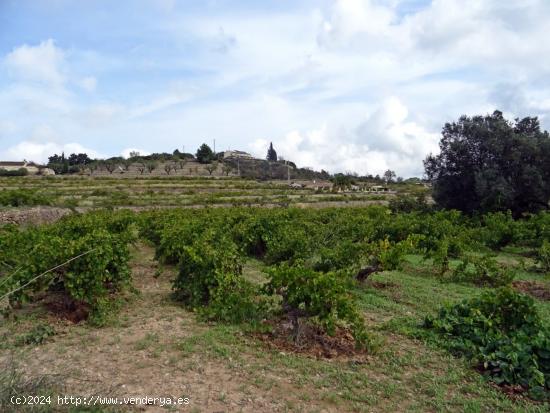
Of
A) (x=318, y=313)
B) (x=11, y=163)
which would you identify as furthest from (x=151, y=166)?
(x=318, y=313)

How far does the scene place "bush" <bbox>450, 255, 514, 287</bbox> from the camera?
30.9ft

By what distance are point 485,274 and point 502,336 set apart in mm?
5078

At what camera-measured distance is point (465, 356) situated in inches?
201

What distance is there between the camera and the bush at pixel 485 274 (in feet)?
30.9

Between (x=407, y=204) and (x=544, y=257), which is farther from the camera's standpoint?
(x=407, y=204)

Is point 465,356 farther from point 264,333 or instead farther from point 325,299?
point 264,333

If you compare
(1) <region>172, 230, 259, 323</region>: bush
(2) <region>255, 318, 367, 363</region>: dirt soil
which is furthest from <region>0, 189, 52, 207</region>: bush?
(2) <region>255, 318, 367, 363</region>: dirt soil

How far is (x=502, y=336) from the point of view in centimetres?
509

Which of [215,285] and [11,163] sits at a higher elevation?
[11,163]

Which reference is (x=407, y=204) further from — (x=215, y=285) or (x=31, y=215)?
(x=215, y=285)

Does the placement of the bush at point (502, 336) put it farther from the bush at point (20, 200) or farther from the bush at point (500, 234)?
the bush at point (20, 200)

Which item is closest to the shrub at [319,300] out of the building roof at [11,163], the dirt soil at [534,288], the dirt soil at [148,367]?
the dirt soil at [148,367]

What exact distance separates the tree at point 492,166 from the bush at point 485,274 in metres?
12.0

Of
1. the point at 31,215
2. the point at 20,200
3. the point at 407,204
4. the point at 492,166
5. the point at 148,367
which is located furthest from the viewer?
the point at 407,204
